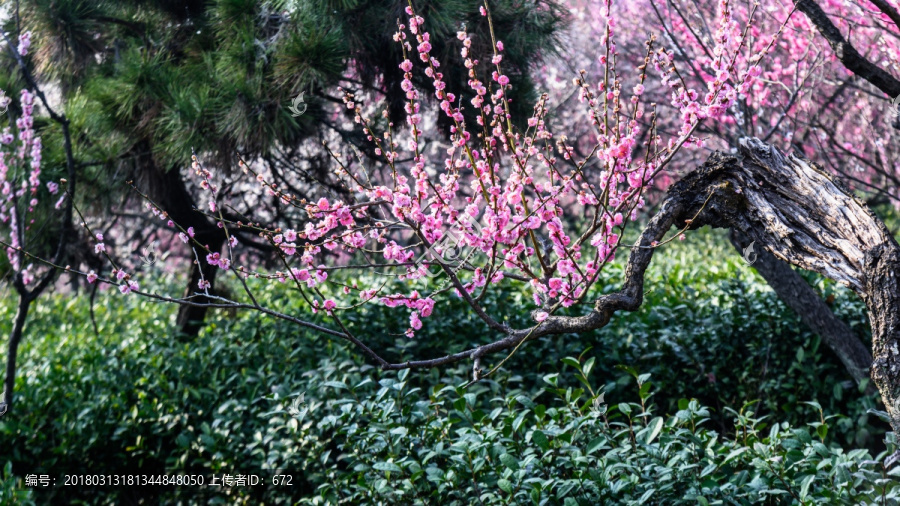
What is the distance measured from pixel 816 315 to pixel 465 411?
203cm

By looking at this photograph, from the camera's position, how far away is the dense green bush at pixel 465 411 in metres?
2.62

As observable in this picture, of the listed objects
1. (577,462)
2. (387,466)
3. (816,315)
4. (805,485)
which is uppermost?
(816,315)

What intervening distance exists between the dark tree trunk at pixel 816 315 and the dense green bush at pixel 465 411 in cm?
17

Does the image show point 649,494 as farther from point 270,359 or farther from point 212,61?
point 212,61

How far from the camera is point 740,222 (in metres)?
2.31

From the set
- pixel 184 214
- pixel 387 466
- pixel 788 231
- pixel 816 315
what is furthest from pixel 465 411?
pixel 184 214

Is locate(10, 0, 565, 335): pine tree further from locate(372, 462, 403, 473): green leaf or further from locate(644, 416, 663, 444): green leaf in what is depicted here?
locate(644, 416, 663, 444): green leaf

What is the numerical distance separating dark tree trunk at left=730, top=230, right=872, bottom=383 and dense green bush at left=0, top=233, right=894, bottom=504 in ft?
0.56

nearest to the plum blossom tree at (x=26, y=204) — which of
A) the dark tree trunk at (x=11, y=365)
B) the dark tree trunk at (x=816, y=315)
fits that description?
the dark tree trunk at (x=11, y=365)

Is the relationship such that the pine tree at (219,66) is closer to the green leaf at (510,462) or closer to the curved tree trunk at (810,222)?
the curved tree trunk at (810,222)

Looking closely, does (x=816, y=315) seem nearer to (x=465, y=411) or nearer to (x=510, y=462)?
(x=465, y=411)

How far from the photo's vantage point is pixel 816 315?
3.84 m

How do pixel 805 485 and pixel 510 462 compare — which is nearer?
pixel 805 485

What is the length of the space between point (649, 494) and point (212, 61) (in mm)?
3407
